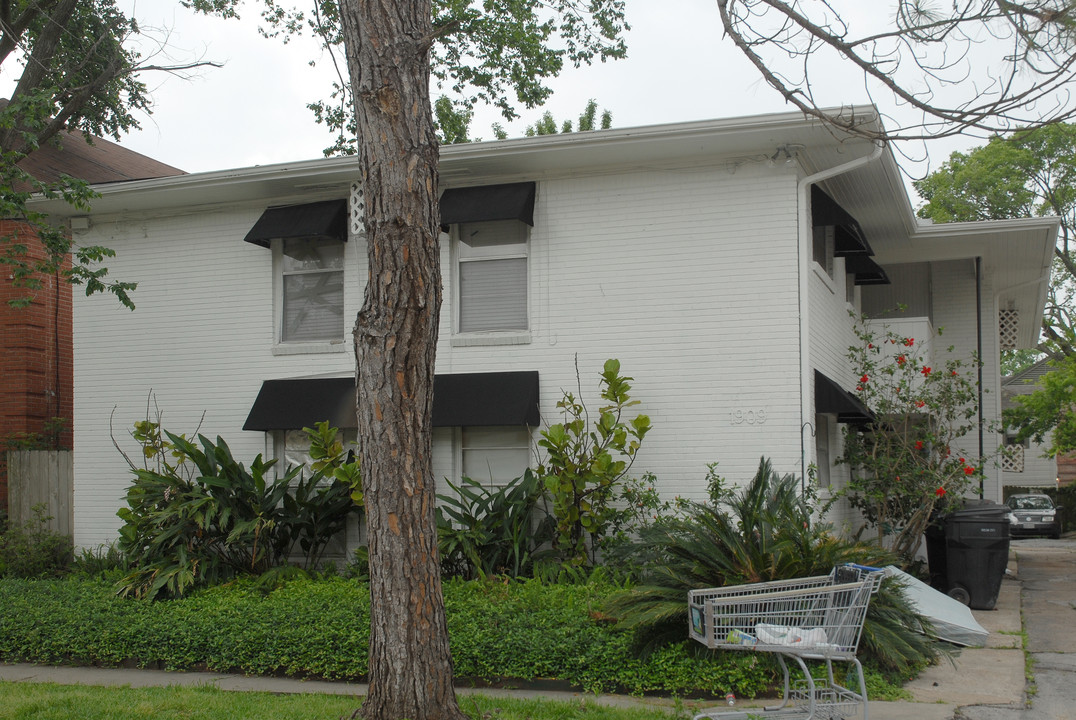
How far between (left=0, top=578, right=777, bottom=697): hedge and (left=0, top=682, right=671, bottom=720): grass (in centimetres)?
53

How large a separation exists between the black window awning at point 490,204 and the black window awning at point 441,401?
1692mm

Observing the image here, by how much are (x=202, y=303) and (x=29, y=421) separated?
173 inches

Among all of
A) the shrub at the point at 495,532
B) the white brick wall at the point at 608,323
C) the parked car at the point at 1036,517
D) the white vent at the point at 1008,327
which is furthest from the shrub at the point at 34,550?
the parked car at the point at 1036,517

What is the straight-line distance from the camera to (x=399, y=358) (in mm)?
5680

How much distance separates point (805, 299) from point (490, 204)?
345cm

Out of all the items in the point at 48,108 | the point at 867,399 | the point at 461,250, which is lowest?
the point at 867,399

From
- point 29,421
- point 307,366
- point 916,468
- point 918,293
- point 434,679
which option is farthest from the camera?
point 918,293

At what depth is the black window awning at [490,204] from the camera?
10.2 metres

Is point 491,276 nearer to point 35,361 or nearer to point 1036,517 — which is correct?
point 35,361

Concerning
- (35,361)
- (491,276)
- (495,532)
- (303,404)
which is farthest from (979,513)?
(35,361)

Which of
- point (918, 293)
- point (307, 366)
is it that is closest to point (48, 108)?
point (307, 366)

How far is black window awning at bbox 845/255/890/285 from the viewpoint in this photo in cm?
1327

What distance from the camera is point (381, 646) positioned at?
18.2 ft

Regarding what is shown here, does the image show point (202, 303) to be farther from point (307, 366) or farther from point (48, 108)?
point (48, 108)
